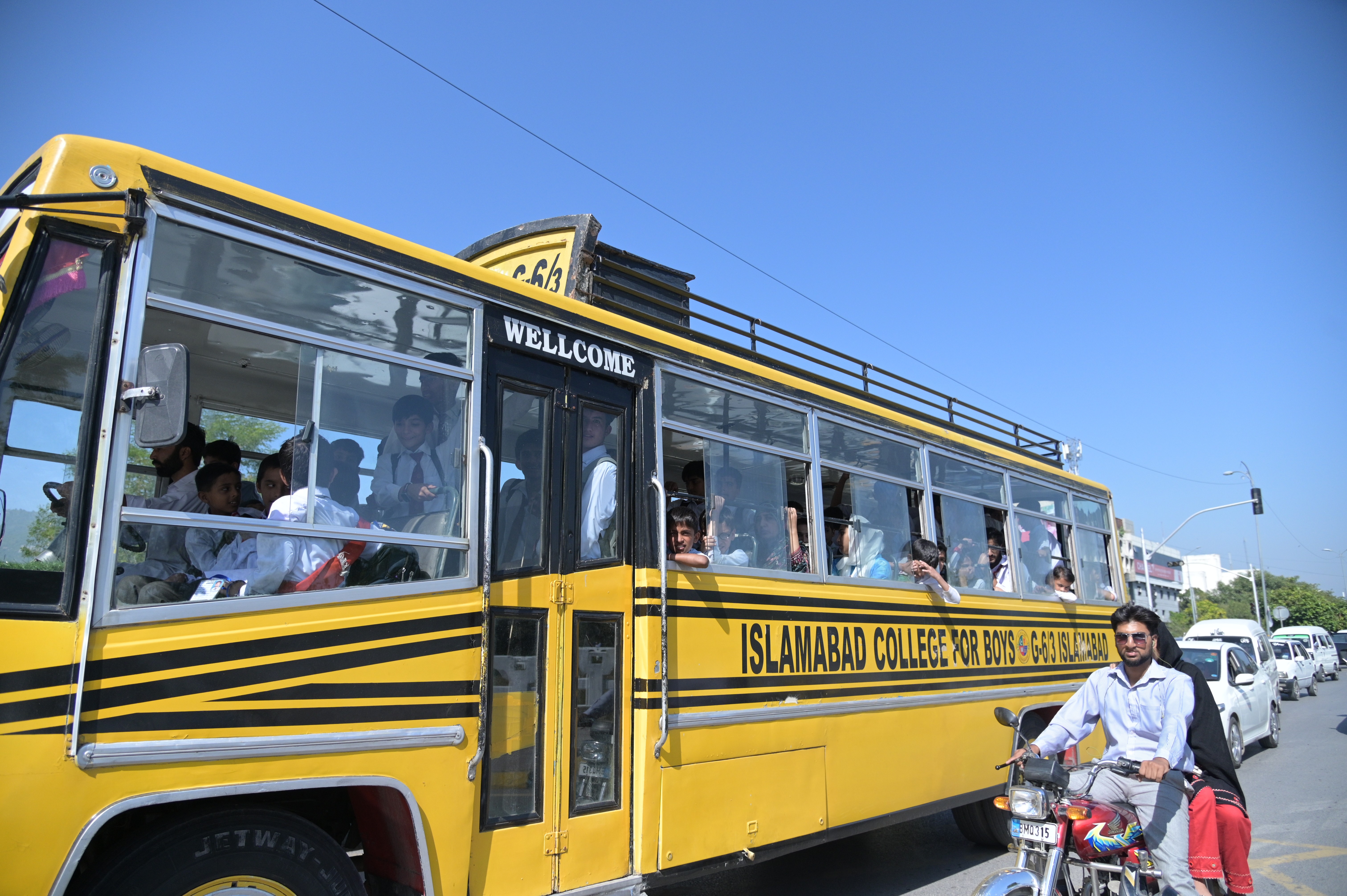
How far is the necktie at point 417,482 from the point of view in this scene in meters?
3.76

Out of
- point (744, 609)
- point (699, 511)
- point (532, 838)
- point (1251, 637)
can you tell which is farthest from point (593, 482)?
point (1251, 637)

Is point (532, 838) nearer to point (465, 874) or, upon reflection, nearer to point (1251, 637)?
point (465, 874)

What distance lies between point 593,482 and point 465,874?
1.85 meters

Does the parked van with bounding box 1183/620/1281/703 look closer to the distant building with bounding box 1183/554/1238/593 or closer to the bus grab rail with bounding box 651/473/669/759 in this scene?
the bus grab rail with bounding box 651/473/669/759

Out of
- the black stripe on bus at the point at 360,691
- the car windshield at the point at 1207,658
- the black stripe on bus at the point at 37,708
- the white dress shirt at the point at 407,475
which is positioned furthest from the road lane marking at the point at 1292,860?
the black stripe on bus at the point at 37,708

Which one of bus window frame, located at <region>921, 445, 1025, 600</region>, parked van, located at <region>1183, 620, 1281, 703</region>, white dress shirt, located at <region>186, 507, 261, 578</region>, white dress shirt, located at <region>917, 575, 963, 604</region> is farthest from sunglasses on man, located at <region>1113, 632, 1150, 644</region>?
parked van, located at <region>1183, 620, 1281, 703</region>

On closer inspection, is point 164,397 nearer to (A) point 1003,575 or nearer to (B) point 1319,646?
(A) point 1003,575

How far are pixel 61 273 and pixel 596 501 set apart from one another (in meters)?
2.41

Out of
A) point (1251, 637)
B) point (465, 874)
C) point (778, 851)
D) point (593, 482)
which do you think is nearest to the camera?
point (465, 874)

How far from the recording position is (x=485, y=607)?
3.77 meters

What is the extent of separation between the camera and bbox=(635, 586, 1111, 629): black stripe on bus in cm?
467

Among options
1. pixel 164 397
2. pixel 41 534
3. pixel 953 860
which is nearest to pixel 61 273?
pixel 164 397

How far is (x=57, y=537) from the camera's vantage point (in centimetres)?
279

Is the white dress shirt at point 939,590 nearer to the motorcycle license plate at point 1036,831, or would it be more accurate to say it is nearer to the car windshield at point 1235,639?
the motorcycle license plate at point 1036,831
